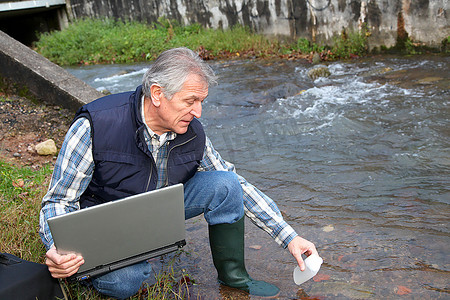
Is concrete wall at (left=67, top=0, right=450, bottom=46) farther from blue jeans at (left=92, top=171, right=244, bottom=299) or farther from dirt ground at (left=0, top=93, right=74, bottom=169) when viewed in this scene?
blue jeans at (left=92, top=171, right=244, bottom=299)

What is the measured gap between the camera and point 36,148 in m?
5.01

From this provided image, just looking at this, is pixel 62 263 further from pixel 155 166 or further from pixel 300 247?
pixel 300 247

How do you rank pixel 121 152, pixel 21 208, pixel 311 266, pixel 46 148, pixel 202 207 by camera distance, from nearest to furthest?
pixel 311 266, pixel 121 152, pixel 202 207, pixel 21 208, pixel 46 148

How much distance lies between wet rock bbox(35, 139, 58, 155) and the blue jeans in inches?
101

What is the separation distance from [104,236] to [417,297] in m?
1.81

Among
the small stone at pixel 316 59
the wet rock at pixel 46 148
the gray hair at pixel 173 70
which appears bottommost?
the small stone at pixel 316 59

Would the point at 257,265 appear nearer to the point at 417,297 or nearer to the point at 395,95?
the point at 417,297

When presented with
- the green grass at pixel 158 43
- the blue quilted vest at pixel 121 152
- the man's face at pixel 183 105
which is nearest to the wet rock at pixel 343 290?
the blue quilted vest at pixel 121 152

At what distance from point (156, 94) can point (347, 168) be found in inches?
118

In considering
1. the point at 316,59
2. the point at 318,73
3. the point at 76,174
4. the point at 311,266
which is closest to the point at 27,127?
the point at 76,174

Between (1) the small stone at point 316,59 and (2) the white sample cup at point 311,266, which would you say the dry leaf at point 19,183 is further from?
(1) the small stone at point 316,59

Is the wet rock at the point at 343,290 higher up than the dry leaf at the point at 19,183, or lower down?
lower down

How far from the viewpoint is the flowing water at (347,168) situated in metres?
3.19

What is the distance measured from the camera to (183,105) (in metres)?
2.63
